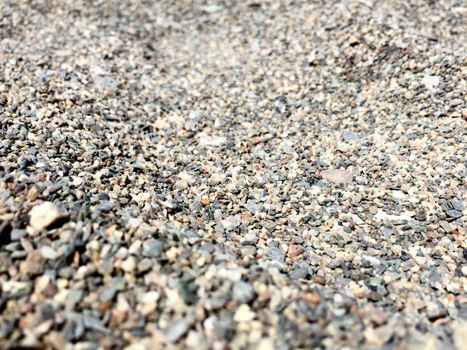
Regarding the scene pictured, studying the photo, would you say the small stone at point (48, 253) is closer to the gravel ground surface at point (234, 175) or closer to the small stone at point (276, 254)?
the gravel ground surface at point (234, 175)

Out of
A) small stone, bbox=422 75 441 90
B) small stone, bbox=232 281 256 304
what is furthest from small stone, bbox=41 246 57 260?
small stone, bbox=422 75 441 90

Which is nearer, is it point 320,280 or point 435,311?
point 435,311

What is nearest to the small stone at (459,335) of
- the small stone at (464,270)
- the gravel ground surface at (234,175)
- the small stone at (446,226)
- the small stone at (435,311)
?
the gravel ground surface at (234,175)

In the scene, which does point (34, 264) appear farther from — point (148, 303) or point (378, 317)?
point (378, 317)

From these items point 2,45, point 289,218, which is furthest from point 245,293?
point 2,45

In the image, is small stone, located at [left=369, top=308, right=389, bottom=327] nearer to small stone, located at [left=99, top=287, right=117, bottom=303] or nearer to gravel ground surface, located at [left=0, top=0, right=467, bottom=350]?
gravel ground surface, located at [left=0, top=0, right=467, bottom=350]

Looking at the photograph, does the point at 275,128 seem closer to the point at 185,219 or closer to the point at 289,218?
the point at 289,218

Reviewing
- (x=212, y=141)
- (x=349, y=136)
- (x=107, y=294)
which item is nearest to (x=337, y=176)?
(x=349, y=136)
